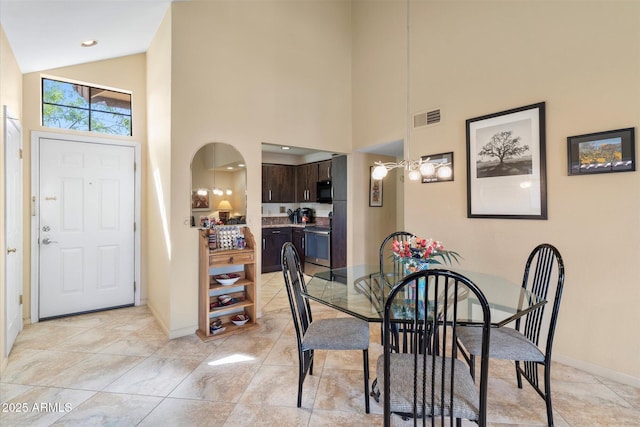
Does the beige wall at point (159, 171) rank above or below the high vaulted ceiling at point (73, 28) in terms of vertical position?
below

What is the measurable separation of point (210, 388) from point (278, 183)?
4.65 meters

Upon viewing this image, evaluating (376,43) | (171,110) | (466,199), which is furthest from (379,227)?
(171,110)

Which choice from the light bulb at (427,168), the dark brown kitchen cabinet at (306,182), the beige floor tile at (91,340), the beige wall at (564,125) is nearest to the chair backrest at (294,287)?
the light bulb at (427,168)

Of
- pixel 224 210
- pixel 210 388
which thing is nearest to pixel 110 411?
pixel 210 388

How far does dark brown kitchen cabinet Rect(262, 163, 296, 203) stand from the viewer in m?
6.22

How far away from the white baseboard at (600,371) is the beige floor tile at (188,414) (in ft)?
8.80

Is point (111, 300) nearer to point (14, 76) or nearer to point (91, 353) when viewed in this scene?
point (91, 353)

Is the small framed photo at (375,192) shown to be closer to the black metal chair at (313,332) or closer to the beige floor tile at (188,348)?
the black metal chair at (313,332)

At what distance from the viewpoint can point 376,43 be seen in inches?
162

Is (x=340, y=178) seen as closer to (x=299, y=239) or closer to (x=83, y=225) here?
(x=299, y=239)

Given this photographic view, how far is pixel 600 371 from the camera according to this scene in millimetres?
2297

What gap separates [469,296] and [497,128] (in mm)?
1731

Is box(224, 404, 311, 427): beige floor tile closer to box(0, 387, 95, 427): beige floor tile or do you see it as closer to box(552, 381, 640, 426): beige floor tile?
box(0, 387, 95, 427): beige floor tile

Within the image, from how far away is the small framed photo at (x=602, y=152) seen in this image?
2.14m
